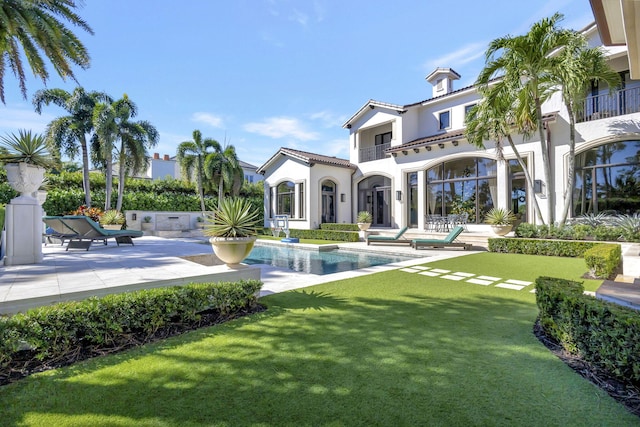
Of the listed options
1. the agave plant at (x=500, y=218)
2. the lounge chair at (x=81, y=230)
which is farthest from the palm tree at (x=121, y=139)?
the agave plant at (x=500, y=218)

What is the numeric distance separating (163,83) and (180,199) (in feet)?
38.9

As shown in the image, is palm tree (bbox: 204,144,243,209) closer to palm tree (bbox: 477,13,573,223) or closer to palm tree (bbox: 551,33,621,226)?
palm tree (bbox: 477,13,573,223)

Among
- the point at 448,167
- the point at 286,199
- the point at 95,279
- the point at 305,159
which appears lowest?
the point at 95,279

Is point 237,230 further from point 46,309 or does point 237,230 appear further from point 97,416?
point 97,416

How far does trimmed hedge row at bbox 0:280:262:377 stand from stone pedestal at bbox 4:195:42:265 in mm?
4650

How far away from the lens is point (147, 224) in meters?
23.7

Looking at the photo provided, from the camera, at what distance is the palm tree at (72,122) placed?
830 inches

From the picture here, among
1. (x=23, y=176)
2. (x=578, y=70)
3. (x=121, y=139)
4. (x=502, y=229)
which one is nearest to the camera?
(x=23, y=176)

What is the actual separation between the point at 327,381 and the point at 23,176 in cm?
843

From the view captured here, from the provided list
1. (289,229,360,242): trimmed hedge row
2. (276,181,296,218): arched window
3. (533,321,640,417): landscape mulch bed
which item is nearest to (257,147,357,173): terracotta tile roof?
(276,181,296,218): arched window

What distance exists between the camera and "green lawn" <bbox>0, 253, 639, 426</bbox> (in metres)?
2.45

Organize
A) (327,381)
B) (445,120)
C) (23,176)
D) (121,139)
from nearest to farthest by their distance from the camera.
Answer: (327,381)
(23,176)
(445,120)
(121,139)

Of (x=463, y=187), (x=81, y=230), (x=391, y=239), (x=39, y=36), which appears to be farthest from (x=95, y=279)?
(x=463, y=187)

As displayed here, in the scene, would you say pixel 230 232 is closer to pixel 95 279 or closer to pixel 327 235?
pixel 95 279
